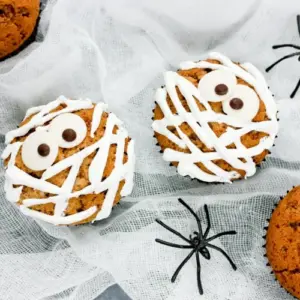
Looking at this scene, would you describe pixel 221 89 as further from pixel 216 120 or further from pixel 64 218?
pixel 64 218

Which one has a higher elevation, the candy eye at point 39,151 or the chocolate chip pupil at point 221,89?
the chocolate chip pupil at point 221,89

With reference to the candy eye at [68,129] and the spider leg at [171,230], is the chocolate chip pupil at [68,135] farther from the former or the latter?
the spider leg at [171,230]

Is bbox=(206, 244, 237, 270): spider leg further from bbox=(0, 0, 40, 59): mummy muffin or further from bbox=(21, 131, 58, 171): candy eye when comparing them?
bbox=(0, 0, 40, 59): mummy muffin

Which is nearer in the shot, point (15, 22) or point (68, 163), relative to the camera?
point (68, 163)

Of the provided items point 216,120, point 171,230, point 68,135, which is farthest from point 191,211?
point 68,135

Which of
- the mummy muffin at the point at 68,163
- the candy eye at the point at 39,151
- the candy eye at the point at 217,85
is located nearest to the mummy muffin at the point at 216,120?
the candy eye at the point at 217,85

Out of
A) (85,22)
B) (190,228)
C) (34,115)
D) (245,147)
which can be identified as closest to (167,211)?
(190,228)

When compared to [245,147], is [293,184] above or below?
below

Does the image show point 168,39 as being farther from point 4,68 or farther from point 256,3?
point 4,68
